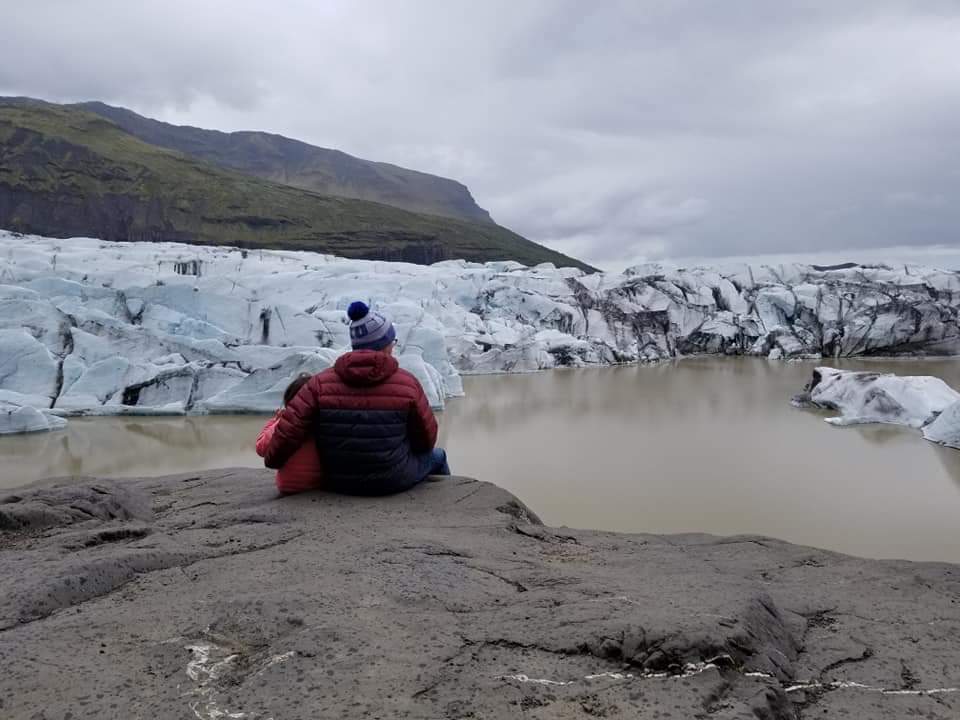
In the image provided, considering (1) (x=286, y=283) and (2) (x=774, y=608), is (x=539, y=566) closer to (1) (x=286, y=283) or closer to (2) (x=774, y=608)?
(2) (x=774, y=608)

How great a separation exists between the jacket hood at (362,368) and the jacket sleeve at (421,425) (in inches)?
5.6

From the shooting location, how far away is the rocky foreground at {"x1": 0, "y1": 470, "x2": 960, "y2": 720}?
1.23m

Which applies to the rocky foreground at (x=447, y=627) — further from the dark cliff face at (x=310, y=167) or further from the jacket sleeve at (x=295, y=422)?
the dark cliff face at (x=310, y=167)

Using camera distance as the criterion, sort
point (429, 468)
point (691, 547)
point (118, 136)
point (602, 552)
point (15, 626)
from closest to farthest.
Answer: point (15, 626) < point (602, 552) < point (691, 547) < point (429, 468) < point (118, 136)

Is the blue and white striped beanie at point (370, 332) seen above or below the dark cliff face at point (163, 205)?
below

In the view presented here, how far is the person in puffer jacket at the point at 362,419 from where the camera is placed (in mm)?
2590

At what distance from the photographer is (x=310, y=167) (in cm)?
9256

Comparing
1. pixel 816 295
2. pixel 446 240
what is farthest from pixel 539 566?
pixel 446 240

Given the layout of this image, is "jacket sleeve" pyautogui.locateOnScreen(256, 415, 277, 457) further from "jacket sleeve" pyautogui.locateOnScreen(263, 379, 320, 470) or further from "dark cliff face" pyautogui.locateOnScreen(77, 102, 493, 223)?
"dark cliff face" pyautogui.locateOnScreen(77, 102, 493, 223)

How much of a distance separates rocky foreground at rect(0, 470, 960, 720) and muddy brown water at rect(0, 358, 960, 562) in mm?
2392

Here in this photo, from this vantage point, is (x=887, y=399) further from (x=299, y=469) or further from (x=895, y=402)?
(x=299, y=469)

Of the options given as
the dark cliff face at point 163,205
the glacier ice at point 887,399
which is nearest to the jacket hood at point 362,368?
the glacier ice at point 887,399

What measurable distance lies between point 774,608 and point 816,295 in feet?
67.1

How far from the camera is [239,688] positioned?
1.26 metres
